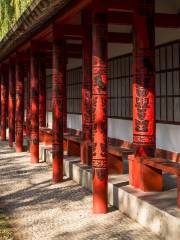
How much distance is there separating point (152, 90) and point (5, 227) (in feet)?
10.1

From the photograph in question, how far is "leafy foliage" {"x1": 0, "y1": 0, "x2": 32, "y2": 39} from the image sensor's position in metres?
23.0

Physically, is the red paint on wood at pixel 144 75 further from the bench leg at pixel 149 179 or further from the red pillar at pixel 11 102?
the red pillar at pixel 11 102

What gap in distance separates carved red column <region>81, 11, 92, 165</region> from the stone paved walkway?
2.54ft

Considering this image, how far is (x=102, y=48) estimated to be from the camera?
724 centimetres

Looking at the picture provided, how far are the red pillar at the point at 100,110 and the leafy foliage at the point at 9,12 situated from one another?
53.0ft

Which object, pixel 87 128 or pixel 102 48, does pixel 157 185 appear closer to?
pixel 102 48

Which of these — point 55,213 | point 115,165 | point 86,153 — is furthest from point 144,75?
point 86,153

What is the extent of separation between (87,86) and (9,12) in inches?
603

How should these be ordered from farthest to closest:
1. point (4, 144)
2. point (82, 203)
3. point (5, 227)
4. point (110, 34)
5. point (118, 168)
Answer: point (4, 144) → point (110, 34) → point (118, 168) → point (82, 203) → point (5, 227)

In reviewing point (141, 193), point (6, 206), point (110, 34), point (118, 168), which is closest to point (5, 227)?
point (6, 206)

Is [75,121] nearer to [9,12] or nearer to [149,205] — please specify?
[9,12]

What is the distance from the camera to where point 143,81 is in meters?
7.36

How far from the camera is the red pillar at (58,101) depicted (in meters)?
9.94

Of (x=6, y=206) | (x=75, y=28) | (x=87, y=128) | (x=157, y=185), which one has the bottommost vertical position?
(x=6, y=206)
